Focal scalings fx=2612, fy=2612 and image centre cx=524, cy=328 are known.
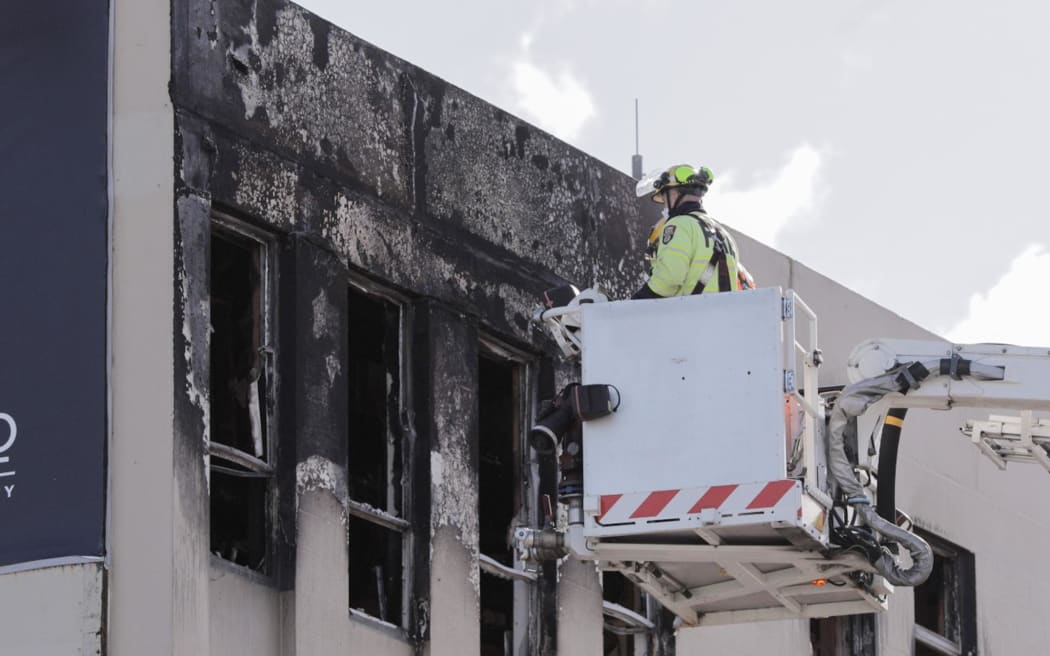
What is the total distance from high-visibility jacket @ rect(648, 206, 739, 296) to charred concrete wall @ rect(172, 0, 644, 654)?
2.41 m

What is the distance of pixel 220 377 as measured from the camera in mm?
17016

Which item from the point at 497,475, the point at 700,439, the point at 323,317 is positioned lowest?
the point at 700,439

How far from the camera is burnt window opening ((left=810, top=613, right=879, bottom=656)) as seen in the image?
23.7 m

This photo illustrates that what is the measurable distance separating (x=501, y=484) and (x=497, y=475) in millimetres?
130

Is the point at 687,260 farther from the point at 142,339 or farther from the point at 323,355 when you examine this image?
the point at 142,339

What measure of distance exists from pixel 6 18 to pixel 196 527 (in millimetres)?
3559

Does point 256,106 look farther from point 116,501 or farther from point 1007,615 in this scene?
point 1007,615

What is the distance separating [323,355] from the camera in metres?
17.1

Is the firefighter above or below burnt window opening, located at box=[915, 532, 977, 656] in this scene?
above

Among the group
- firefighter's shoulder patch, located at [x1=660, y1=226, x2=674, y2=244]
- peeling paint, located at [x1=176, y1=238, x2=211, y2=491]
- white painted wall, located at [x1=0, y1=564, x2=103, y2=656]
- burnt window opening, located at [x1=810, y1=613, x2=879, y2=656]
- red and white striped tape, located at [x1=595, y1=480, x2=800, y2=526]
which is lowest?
white painted wall, located at [x1=0, y1=564, x2=103, y2=656]

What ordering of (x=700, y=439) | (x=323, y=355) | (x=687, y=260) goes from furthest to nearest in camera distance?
(x=323, y=355) → (x=687, y=260) → (x=700, y=439)

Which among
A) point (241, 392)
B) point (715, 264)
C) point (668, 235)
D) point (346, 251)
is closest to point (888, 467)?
point (715, 264)

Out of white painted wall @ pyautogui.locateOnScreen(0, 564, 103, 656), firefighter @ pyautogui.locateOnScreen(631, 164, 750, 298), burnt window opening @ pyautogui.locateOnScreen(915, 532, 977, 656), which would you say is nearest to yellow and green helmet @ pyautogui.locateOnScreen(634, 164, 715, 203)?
firefighter @ pyautogui.locateOnScreen(631, 164, 750, 298)

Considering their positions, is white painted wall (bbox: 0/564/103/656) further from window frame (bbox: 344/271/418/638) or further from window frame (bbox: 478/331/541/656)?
window frame (bbox: 478/331/541/656)
